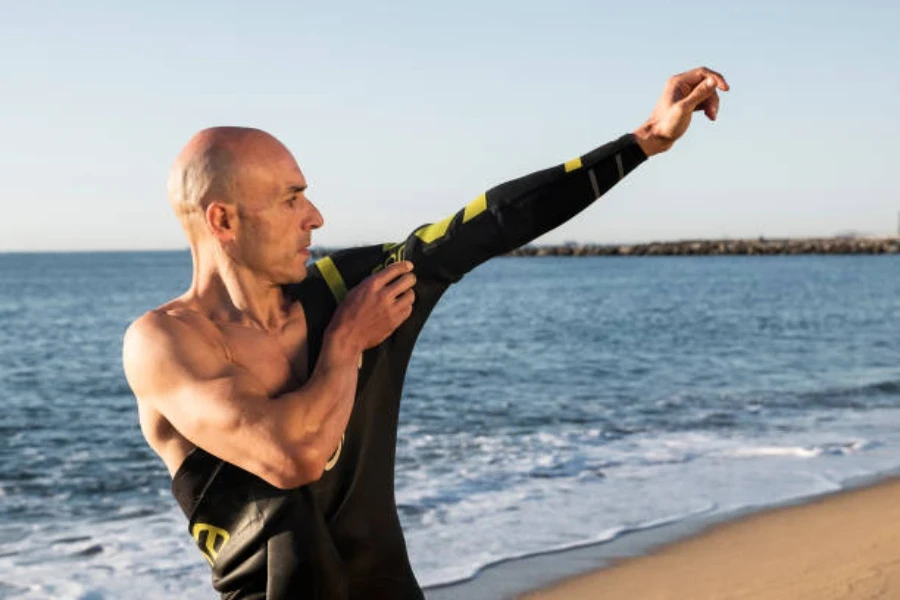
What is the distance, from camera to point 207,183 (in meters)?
2.00

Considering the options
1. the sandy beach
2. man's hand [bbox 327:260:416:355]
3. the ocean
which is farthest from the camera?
the ocean

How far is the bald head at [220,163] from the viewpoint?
6.55ft

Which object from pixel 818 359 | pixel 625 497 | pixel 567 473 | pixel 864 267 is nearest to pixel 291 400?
pixel 625 497

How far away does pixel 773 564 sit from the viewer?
769cm

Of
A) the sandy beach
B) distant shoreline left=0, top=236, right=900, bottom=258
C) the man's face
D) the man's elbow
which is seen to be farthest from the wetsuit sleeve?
distant shoreline left=0, top=236, right=900, bottom=258

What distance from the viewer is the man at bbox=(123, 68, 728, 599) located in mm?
1954

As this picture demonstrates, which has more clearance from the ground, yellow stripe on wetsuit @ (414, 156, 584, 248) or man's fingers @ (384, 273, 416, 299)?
yellow stripe on wetsuit @ (414, 156, 584, 248)

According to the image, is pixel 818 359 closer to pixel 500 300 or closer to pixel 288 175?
pixel 288 175

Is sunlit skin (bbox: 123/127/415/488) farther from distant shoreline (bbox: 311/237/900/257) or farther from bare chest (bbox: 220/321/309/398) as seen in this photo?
distant shoreline (bbox: 311/237/900/257)

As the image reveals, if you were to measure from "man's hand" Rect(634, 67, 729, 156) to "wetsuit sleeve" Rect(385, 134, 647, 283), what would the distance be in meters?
0.03

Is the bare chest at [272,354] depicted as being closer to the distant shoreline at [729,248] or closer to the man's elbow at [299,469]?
the man's elbow at [299,469]

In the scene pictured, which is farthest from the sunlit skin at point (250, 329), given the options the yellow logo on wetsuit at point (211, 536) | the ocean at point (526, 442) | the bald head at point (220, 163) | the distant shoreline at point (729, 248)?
the distant shoreline at point (729, 248)

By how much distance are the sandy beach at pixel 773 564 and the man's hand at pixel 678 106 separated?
5247 mm

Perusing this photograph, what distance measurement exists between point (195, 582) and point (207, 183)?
20.3 ft
